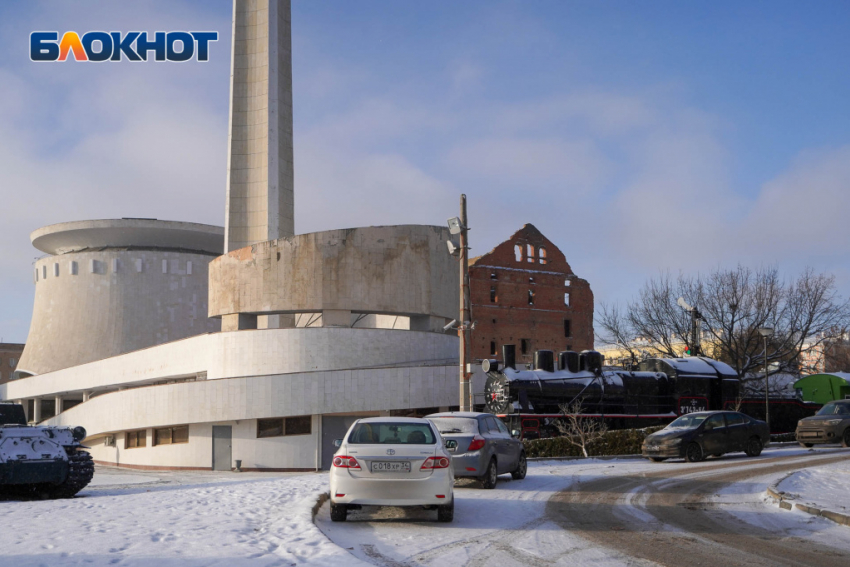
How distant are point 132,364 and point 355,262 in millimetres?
17409

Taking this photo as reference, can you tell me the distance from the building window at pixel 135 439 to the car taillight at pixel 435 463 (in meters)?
35.1

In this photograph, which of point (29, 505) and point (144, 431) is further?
point (144, 431)

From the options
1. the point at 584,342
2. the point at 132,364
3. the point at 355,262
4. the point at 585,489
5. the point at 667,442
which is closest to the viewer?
the point at 585,489

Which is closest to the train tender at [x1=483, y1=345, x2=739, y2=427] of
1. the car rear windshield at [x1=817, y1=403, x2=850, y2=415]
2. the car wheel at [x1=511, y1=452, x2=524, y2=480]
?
the car rear windshield at [x1=817, y1=403, x2=850, y2=415]

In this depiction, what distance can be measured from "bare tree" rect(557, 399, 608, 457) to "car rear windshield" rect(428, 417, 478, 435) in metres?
10.7

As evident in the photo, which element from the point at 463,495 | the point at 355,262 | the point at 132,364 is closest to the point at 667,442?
the point at 463,495

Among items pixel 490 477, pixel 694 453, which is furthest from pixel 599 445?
pixel 490 477

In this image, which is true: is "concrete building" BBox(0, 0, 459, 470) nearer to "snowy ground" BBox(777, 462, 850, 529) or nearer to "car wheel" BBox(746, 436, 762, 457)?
"car wheel" BBox(746, 436, 762, 457)

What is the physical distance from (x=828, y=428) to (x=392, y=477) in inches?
810

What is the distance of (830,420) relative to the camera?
25.5 meters

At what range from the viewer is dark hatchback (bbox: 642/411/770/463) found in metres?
21.2

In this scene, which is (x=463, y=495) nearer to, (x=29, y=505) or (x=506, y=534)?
(x=506, y=534)

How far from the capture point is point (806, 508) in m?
11.6

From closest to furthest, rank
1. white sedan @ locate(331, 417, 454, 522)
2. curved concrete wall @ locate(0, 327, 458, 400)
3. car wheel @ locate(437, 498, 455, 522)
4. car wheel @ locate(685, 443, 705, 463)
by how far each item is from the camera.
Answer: white sedan @ locate(331, 417, 454, 522), car wheel @ locate(437, 498, 455, 522), car wheel @ locate(685, 443, 705, 463), curved concrete wall @ locate(0, 327, 458, 400)
